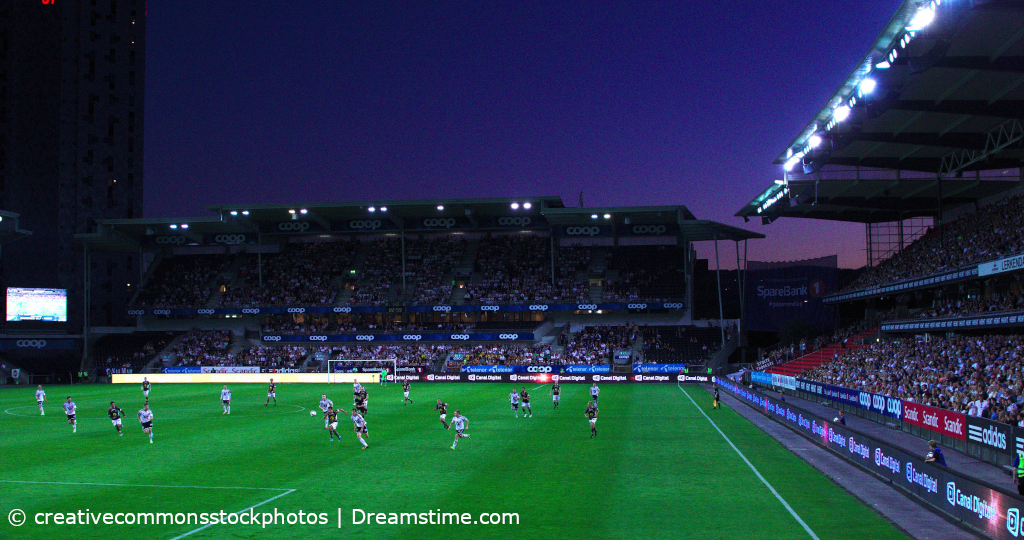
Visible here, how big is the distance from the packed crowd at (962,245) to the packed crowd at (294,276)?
53.7m

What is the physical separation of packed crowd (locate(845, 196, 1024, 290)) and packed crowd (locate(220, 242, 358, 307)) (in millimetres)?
53737

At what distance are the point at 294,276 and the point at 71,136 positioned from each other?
35.5 meters

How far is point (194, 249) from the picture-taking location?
295 ft

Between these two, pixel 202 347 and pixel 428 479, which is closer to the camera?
pixel 428 479

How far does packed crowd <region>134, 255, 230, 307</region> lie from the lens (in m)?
81.1

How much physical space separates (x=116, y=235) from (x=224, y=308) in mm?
14257

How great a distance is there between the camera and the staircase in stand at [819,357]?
163 ft

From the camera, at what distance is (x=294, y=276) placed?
271ft

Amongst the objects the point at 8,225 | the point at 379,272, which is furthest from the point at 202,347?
the point at 8,225

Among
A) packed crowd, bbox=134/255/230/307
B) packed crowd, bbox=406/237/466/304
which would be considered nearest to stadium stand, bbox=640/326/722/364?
packed crowd, bbox=406/237/466/304
